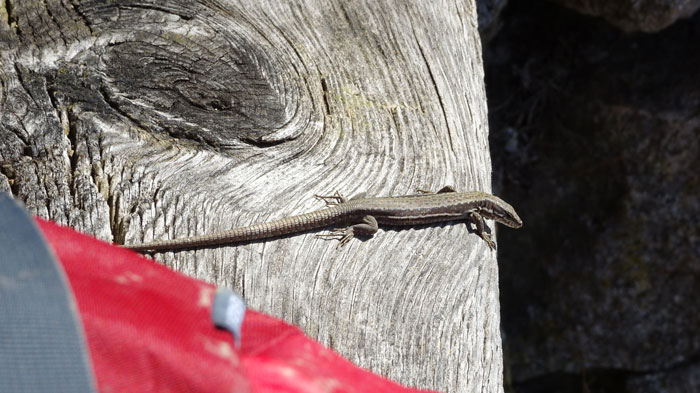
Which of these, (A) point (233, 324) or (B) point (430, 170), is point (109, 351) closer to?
(A) point (233, 324)

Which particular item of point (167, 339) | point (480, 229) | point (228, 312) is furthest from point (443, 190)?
point (167, 339)

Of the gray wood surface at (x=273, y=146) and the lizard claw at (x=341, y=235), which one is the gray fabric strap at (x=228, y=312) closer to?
the gray wood surface at (x=273, y=146)

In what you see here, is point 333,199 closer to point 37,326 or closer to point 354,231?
point 354,231

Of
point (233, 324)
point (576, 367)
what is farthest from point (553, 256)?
point (233, 324)

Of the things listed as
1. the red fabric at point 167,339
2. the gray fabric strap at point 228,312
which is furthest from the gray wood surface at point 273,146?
the gray fabric strap at point 228,312

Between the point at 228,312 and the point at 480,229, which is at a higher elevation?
the point at 480,229

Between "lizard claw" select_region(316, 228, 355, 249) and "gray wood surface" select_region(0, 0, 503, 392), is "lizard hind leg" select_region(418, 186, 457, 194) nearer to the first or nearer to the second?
"gray wood surface" select_region(0, 0, 503, 392)
